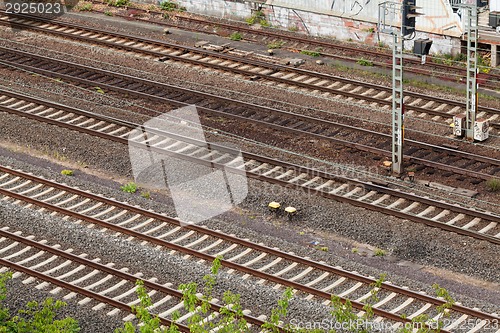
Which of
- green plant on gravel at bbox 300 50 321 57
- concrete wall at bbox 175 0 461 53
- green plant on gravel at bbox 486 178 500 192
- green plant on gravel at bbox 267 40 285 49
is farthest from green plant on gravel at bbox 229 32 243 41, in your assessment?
green plant on gravel at bbox 486 178 500 192

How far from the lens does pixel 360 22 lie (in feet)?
98.3

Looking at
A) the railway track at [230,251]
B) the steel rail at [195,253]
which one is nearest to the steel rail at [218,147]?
the railway track at [230,251]

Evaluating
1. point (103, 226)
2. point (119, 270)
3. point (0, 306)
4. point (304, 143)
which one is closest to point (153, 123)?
point (304, 143)

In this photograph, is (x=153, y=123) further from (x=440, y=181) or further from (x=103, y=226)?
(x=440, y=181)

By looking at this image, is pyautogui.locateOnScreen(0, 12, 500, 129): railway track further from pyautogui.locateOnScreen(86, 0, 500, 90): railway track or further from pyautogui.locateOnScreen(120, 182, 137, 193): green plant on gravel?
pyautogui.locateOnScreen(120, 182, 137, 193): green plant on gravel

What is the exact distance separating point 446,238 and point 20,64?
15414 millimetres

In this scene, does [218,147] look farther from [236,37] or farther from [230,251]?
[236,37]

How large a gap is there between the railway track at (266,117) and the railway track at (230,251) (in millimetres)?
5150

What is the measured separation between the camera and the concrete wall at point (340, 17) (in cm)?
2825

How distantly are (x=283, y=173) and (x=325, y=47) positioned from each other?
927cm

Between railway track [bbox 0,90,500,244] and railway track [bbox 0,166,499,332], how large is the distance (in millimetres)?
2606

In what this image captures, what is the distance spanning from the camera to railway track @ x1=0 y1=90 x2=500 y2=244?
18781 mm

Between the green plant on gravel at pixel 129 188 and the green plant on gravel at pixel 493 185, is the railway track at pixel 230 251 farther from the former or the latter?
the green plant on gravel at pixel 493 185

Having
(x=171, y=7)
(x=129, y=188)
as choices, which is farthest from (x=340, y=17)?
(x=129, y=188)
